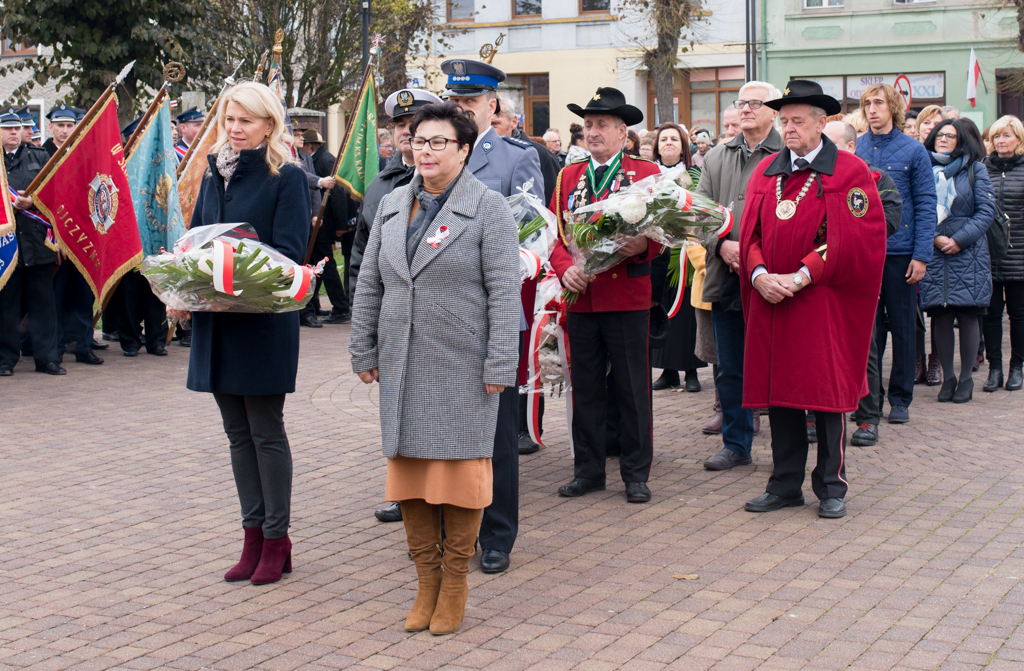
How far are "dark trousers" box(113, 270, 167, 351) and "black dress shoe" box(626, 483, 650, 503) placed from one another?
6.83 meters

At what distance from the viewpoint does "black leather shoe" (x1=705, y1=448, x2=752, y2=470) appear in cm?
695

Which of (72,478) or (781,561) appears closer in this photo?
(781,561)

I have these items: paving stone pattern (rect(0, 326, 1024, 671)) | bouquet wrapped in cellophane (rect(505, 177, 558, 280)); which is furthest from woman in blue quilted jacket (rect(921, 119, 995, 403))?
bouquet wrapped in cellophane (rect(505, 177, 558, 280))

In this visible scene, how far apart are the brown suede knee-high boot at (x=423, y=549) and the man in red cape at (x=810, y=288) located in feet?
7.10

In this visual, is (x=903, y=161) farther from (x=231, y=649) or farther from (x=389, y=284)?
(x=231, y=649)

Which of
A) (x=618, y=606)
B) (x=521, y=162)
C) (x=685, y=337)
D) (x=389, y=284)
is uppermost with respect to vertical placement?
(x=521, y=162)

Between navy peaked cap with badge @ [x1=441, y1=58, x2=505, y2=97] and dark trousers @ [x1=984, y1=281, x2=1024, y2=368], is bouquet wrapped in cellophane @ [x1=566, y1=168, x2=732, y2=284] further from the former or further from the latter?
dark trousers @ [x1=984, y1=281, x2=1024, y2=368]

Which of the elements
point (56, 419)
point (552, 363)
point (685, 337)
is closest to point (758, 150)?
point (552, 363)

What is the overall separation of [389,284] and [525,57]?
110 feet

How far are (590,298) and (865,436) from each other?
2.47 m

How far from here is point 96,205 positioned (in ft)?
34.7

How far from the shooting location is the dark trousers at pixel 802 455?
5.95 metres

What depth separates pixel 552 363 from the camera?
6.68 metres

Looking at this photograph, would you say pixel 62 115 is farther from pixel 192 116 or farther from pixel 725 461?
pixel 725 461
